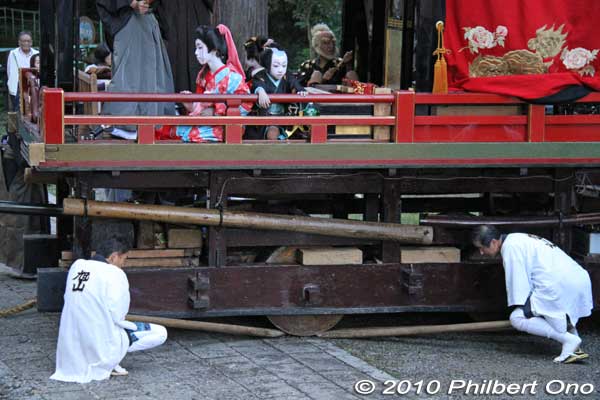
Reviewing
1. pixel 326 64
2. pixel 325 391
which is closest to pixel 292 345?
pixel 325 391

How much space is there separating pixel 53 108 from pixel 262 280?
199 centimetres

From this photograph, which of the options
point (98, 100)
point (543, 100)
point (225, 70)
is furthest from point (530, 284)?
point (98, 100)

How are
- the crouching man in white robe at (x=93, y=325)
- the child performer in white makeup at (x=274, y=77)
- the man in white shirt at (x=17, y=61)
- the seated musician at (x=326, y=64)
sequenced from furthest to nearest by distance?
the man in white shirt at (x=17, y=61)
the seated musician at (x=326, y=64)
the child performer in white makeup at (x=274, y=77)
the crouching man in white robe at (x=93, y=325)

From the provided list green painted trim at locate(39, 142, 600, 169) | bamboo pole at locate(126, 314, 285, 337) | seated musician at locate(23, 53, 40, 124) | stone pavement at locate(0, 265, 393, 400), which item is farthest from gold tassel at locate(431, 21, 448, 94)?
seated musician at locate(23, 53, 40, 124)

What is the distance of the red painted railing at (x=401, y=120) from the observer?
23.4 ft

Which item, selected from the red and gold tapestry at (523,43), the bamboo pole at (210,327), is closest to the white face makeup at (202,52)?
the red and gold tapestry at (523,43)

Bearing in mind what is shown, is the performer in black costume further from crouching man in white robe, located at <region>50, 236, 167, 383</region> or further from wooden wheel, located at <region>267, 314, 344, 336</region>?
crouching man in white robe, located at <region>50, 236, 167, 383</region>

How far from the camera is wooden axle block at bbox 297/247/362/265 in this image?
26.1 ft

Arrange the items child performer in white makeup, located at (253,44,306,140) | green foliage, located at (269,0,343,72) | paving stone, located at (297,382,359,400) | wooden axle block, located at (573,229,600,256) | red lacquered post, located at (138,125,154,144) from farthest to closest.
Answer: green foliage, located at (269,0,343,72) < wooden axle block, located at (573,229,600,256) < child performer in white makeup, located at (253,44,306,140) < red lacquered post, located at (138,125,154,144) < paving stone, located at (297,382,359,400)

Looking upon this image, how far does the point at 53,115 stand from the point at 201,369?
1.96 m

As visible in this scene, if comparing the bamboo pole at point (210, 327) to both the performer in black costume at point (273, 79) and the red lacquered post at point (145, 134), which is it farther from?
the performer in black costume at point (273, 79)

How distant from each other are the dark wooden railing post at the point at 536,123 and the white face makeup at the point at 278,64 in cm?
187

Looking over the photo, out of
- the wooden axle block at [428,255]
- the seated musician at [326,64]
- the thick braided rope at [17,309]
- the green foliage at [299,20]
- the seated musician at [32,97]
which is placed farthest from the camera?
the green foliage at [299,20]

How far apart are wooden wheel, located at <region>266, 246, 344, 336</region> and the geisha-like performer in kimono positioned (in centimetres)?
114
